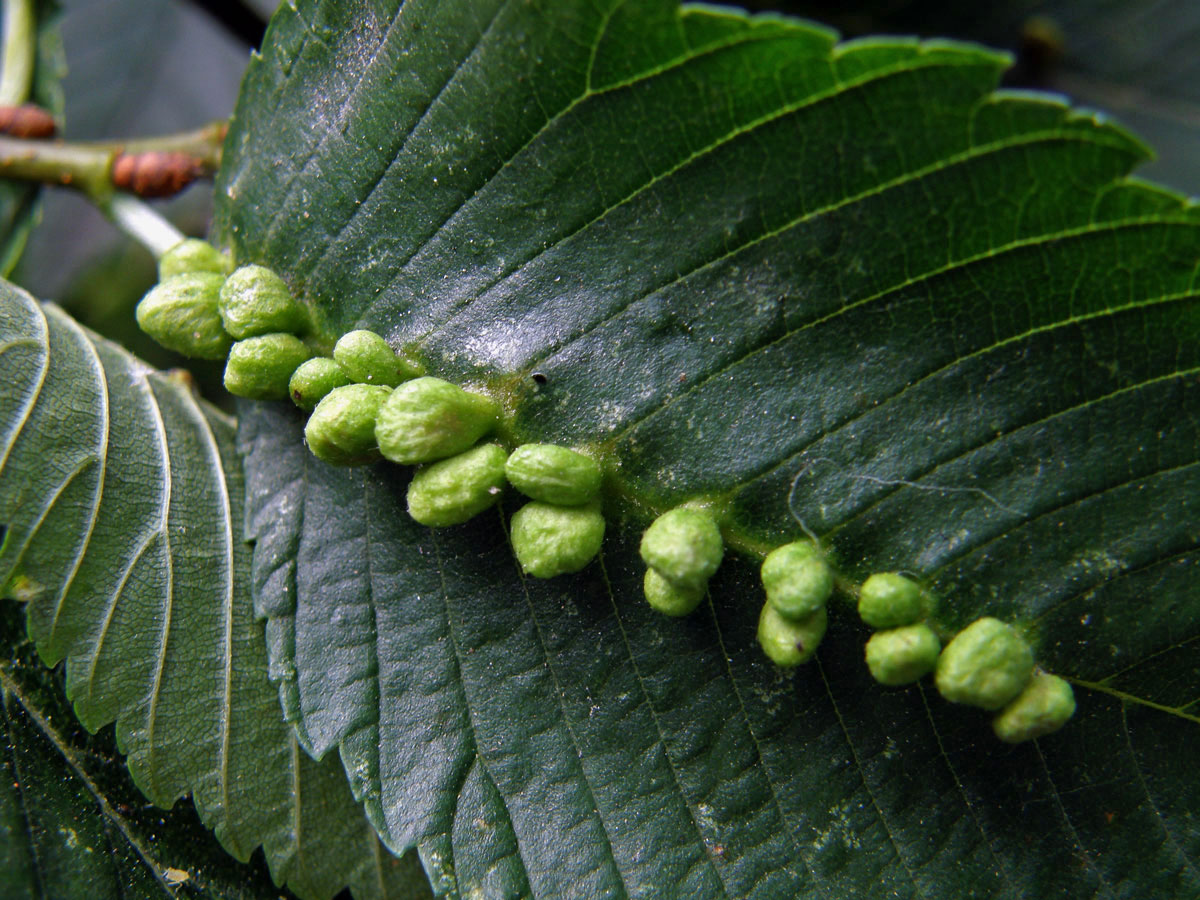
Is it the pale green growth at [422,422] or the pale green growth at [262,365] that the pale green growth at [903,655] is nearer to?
the pale green growth at [422,422]

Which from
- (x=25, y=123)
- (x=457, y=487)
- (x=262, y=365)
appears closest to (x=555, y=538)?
(x=457, y=487)

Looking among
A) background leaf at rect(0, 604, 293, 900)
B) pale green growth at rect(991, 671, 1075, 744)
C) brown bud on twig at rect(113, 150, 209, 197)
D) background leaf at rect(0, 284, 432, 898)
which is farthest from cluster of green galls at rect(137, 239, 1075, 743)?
background leaf at rect(0, 604, 293, 900)

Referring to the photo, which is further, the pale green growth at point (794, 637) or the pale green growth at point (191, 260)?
the pale green growth at point (191, 260)

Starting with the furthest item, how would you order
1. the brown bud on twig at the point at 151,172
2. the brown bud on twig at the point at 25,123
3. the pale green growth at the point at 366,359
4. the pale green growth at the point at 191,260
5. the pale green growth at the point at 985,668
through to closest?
the brown bud on twig at the point at 25,123 < the brown bud on twig at the point at 151,172 < the pale green growth at the point at 191,260 < the pale green growth at the point at 366,359 < the pale green growth at the point at 985,668

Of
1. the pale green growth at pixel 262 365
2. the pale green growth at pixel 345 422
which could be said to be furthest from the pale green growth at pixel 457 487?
the pale green growth at pixel 262 365


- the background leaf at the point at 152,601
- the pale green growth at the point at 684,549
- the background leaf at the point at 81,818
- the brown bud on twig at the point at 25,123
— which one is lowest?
the background leaf at the point at 81,818

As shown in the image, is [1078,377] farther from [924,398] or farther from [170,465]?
[170,465]

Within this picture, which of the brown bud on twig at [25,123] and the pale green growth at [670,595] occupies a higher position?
the brown bud on twig at [25,123]

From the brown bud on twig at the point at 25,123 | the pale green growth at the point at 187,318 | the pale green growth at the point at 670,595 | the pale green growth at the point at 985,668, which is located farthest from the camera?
the brown bud on twig at the point at 25,123
